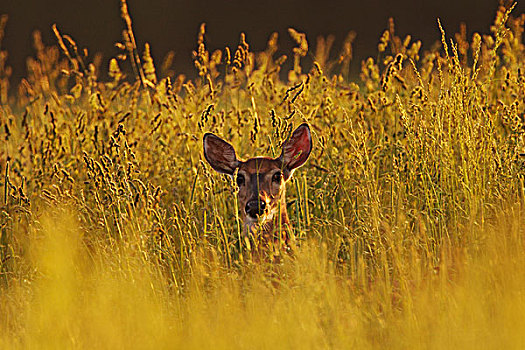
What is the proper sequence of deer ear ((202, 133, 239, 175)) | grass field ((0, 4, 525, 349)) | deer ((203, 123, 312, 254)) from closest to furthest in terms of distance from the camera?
grass field ((0, 4, 525, 349)) < deer ((203, 123, 312, 254)) < deer ear ((202, 133, 239, 175))

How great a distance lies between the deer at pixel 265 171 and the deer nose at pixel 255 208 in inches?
1.0

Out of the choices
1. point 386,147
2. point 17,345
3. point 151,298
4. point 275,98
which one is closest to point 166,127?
point 275,98

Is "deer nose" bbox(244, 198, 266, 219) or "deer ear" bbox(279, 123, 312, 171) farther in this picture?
"deer ear" bbox(279, 123, 312, 171)

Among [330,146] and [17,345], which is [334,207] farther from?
[17,345]

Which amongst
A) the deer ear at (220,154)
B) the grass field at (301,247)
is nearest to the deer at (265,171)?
the deer ear at (220,154)

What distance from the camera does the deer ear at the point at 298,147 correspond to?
5246mm

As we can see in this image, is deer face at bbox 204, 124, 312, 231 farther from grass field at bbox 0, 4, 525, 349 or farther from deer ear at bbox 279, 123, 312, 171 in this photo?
grass field at bbox 0, 4, 525, 349

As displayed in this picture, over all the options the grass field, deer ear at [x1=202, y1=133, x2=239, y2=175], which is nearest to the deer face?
deer ear at [x1=202, y1=133, x2=239, y2=175]

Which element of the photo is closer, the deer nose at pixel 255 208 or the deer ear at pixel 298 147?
the deer nose at pixel 255 208

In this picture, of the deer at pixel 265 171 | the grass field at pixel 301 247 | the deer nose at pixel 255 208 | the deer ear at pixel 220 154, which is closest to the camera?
the grass field at pixel 301 247

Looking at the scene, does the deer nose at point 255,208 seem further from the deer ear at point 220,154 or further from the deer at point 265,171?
the deer ear at point 220,154

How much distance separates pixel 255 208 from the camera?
16.1ft

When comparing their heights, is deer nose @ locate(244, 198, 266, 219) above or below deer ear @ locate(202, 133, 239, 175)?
below

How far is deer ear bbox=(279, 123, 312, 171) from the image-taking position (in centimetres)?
525
